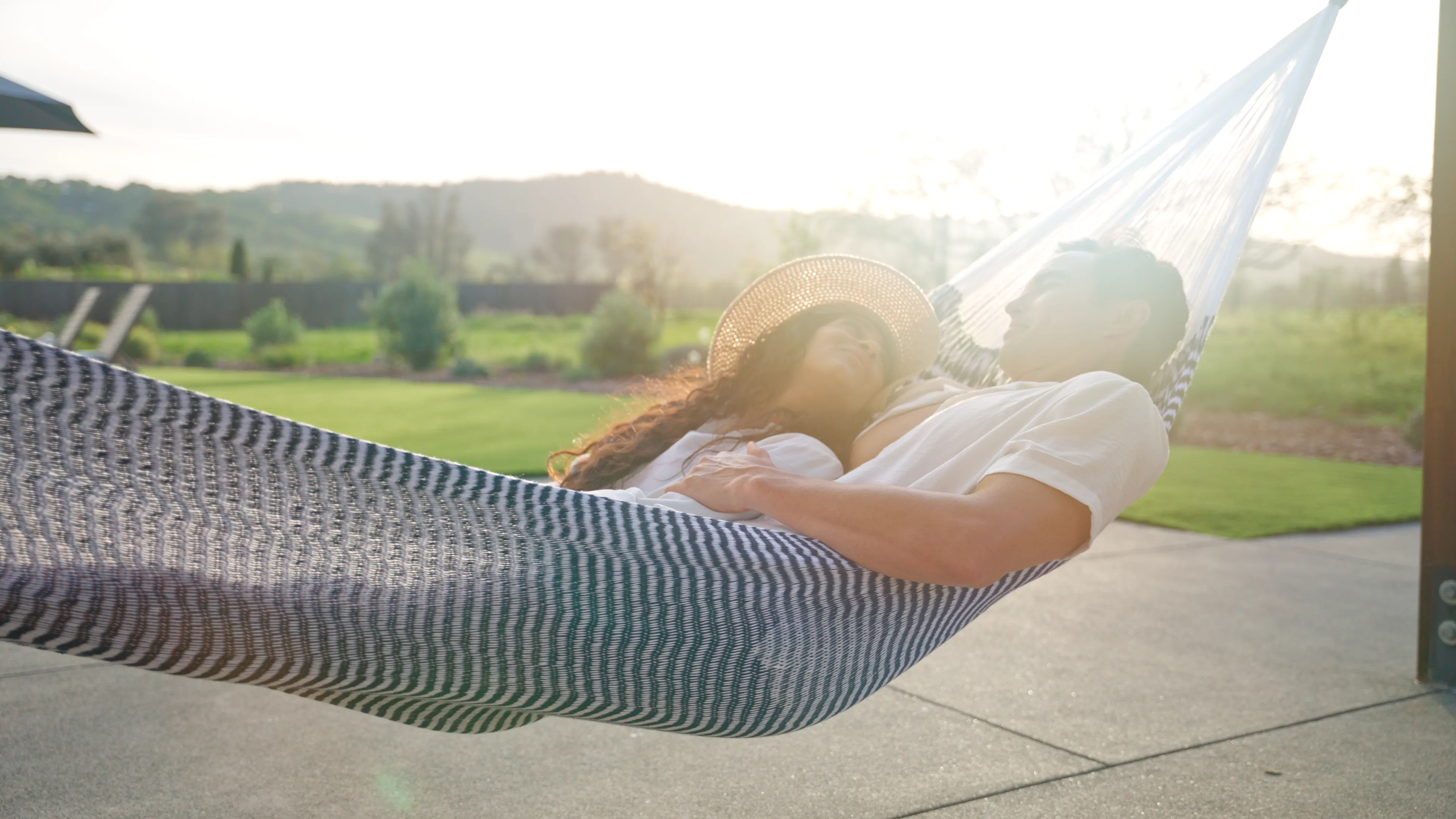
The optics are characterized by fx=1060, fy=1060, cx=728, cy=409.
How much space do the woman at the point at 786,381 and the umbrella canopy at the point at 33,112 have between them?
10.1 ft

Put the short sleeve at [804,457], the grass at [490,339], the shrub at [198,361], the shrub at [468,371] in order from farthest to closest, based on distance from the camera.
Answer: the grass at [490,339] → the shrub at [198,361] → the shrub at [468,371] → the short sleeve at [804,457]

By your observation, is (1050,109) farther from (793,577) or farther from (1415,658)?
(793,577)

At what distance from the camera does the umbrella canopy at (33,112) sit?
3.78 m

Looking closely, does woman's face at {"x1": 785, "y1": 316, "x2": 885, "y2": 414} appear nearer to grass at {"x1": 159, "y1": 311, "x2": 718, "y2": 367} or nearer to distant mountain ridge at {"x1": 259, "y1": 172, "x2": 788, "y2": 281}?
grass at {"x1": 159, "y1": 311, "x2": 718, "y2": 367}

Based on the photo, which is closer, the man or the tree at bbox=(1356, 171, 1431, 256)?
the man

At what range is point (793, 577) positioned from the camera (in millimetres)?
1218

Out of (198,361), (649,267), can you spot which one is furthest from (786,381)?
(649,267)

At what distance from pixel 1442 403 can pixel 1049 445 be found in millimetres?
1886

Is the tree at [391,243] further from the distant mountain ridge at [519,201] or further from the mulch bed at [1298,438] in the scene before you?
the mulch bed at [1298,438]

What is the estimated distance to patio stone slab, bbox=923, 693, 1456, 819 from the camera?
1841 mm

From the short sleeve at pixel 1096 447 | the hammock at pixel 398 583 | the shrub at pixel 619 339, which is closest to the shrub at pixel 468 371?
the shrub at pixel 619 339

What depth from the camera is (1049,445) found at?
A: 1.22m

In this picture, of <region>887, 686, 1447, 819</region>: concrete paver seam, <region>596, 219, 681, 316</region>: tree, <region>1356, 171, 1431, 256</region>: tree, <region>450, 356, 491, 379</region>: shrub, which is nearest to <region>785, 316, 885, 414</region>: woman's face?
<region>887, 686, 1447, 819</region>: concrete paver seam

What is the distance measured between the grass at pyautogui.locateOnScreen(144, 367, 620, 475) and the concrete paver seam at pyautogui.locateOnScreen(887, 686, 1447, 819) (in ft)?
12.3
